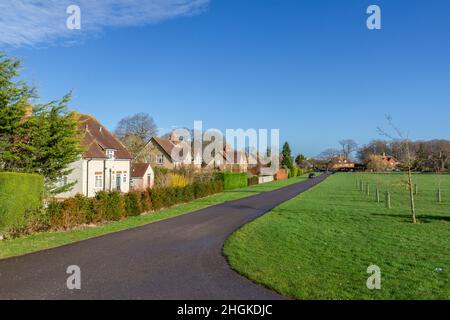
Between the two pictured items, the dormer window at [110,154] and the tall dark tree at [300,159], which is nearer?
the dormer window at [110,154]

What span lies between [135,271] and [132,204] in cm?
1149

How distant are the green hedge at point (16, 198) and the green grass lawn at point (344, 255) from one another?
7.23 meters

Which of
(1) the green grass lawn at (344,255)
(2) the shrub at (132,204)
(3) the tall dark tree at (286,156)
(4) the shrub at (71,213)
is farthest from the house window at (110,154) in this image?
(3) the tall dark tree at (286,156)

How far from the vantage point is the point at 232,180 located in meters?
44.4

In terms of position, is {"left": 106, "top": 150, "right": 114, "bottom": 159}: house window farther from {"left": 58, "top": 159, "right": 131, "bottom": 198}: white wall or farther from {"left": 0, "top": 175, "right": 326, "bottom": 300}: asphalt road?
{"left": 0, "top": 175, "right": 326, "bottom": 300}: asphalt road

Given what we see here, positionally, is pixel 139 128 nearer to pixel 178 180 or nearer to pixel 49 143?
pixel 178 180

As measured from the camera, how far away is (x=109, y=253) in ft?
32.8

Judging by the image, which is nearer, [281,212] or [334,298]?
[334,298]

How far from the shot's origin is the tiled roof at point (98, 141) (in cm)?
3180

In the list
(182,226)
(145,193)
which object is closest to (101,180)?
(145,193)

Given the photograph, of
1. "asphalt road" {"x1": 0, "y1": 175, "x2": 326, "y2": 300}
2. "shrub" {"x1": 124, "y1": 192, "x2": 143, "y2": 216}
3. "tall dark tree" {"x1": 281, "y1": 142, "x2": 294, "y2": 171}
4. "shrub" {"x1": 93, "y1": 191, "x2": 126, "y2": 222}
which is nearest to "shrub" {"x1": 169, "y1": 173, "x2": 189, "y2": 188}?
"shrub" {"x1": 124, "y1": 192, "x2": 143, "y2": 216}

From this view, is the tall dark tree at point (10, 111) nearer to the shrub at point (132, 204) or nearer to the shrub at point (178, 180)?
the shrub at point (132, 204)
